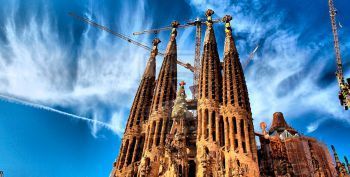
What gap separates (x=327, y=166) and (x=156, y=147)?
70.7ft

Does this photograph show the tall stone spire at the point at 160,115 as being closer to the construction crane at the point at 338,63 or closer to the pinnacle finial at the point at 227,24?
the pinnacle finial at the point at 227,24

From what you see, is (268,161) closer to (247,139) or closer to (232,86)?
(247,139)

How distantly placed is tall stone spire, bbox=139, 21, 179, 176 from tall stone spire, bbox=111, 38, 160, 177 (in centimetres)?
169

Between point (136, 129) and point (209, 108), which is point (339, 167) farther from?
point (136, 129)

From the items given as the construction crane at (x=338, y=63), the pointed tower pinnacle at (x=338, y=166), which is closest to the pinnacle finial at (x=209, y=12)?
the construction crane at (x=338, y=63)

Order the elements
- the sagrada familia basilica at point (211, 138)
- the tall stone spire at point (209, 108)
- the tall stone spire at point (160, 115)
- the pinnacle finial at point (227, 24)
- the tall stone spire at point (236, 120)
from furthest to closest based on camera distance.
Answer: the pinnacle finial at point (227, 24), the tall stone spire at point (160, 115), the sagrada familia basilica at point (211, 138), the tall stone spire at point (209, 108), the tall stone spire at point (236, 120)

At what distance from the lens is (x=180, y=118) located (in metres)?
40.8

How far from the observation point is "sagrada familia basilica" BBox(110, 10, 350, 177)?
1367 inches

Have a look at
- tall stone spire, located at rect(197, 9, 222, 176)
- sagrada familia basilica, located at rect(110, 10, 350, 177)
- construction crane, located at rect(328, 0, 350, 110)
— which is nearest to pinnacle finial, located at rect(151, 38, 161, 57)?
sagrada familia basilica, located at rect(110, 10, 350, 177)

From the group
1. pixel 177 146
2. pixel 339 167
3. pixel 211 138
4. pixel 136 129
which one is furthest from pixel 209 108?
pixel 339 167

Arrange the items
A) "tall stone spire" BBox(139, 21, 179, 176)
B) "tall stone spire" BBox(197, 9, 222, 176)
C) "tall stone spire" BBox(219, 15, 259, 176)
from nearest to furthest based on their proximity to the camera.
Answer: "tall stone spire" BBox(219, 15, 259, 176) → "tall stone spire" BBox(197, 9, 222, 176) → "tall stone spire" BBox(139, 21, 179, 176)

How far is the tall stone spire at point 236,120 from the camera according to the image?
112ft

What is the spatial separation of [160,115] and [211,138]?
8932 mm

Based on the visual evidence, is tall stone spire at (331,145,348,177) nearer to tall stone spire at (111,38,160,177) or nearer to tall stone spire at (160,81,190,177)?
tall stone spire at (160,81,190,177)
